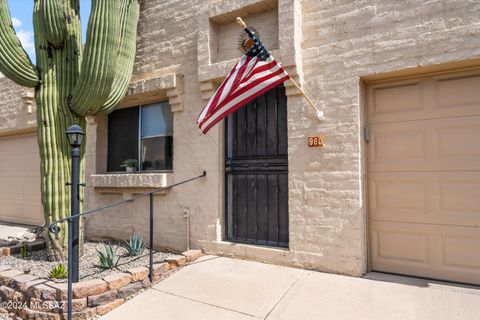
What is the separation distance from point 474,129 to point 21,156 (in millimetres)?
9321

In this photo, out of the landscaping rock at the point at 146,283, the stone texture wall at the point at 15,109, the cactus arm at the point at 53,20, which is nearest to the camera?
the landscaping rock at the point at 146,283

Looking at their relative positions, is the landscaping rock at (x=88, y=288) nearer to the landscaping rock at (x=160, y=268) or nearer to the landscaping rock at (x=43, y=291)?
the landscaping rock at (x=43, y=291)

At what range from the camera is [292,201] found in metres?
4.14

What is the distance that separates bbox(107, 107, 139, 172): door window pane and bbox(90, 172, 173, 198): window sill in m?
0.43

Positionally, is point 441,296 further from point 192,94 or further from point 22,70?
point 22,70

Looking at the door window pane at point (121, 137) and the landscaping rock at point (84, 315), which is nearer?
the landscaping rock at point (84, 315)

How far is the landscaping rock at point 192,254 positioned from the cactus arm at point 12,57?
332cm

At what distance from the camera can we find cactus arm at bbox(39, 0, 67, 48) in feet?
14.5

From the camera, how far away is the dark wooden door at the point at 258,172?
14.5 ft

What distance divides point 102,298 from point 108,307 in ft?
0.39

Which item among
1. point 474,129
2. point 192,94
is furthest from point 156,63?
point 474,129

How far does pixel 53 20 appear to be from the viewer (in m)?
4.45

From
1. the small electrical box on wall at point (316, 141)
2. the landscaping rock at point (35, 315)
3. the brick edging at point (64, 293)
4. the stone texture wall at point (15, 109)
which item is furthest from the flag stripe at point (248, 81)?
the stone texture wall at point (15, 109)

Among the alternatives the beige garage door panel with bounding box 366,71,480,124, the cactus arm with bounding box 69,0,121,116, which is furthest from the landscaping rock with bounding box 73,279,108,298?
the beige garage door panel with bounding box 366,71,480,124
